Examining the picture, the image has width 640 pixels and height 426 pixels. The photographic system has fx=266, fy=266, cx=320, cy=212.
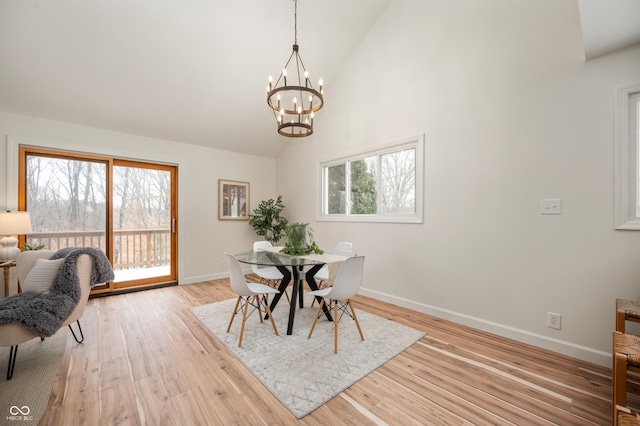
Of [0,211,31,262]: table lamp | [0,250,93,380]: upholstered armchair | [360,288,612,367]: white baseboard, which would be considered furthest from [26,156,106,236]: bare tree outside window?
[360,288,612,367]: white baseboard

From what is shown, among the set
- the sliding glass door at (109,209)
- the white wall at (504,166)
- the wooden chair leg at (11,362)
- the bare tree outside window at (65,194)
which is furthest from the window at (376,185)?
the wooden chair leg at (11,362)

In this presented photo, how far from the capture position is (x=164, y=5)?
2.74 m

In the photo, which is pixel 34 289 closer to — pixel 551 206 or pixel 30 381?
pixel 30 381

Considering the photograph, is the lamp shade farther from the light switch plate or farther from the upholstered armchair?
the light switch plate

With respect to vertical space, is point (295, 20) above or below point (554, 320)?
above

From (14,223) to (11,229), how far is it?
7cm

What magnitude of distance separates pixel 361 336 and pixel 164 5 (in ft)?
12.6

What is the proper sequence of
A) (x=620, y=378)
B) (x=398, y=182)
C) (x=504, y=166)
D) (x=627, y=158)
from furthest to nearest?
(x=398, y=182), (x=504, y=166), (x=627, y=158), (x=620, y=378)

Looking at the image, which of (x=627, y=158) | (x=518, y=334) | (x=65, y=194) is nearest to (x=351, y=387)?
(x=518, y=334)

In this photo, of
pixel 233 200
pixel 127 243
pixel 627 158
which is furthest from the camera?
pixel 233 200

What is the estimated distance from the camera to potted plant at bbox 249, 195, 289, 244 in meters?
5.02

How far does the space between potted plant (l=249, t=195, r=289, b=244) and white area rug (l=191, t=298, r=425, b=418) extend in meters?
2.05

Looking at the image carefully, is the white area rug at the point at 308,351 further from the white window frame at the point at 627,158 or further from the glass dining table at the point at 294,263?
the white window frame at the point at 627,158

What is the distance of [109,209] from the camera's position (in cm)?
395
